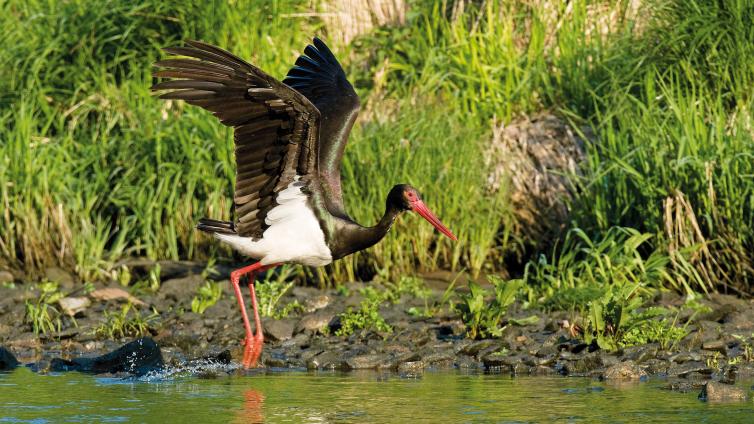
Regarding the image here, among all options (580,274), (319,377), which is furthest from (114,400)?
(580,274)

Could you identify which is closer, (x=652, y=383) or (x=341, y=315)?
(x=652, y=383)

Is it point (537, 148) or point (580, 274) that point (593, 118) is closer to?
point (537, 148)

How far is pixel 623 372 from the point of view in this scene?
19.5 ft

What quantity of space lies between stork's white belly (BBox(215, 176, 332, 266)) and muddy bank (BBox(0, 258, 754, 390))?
46 centimetres

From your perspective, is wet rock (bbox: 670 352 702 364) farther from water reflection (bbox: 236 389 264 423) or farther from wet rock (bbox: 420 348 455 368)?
water reflection (bbox: 236 389 264 423)

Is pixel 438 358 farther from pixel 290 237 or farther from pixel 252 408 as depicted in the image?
pixel 252 408

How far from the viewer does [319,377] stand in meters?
6.14

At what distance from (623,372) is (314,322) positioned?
1.97m

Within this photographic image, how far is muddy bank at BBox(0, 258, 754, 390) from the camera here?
6.18 m

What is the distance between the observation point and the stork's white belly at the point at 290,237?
6.79 m

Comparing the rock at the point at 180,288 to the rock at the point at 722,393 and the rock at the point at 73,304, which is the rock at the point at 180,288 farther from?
the rock at the point at 722,393

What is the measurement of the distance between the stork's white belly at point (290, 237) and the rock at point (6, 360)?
127 centimetres

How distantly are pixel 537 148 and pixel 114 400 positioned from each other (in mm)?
4425

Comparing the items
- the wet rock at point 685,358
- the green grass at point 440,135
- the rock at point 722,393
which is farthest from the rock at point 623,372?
the green grass at point 440,135
